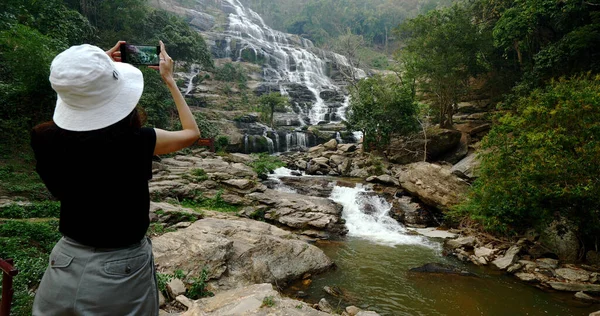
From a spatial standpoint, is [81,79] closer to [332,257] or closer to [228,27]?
[332,257]

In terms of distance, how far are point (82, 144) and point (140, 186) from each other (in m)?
0.25

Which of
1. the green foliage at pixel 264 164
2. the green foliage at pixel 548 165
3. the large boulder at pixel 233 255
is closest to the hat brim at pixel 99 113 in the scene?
→ the large boulder at pixel 233 255

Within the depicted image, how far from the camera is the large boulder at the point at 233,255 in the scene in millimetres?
5043

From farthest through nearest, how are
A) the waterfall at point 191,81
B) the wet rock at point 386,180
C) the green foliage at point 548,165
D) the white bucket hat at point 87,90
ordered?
1. the waterfall at point 191,81
2. the wet rock at point 386,180
3. the green foliage at point 548,165
4. the white bucket hat at point 87,90

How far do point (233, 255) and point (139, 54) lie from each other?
15.5 ft

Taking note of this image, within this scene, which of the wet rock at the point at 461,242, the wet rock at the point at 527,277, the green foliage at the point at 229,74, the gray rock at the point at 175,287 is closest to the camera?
the gray rock at the point at 175,287

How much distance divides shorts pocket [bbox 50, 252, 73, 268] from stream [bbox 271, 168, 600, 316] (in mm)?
4915

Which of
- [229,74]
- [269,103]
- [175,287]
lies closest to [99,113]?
[175,287]

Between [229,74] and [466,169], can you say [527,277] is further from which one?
[229,74]

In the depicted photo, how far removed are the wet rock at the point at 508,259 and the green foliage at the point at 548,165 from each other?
0.54 metres

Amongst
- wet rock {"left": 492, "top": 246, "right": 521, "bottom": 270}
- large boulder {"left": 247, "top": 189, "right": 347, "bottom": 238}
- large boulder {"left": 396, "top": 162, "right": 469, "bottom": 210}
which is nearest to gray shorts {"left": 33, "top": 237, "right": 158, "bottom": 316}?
wet rock {"left": 492, "top": 246, "right": 521, "bottom": 270}

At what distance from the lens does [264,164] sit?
53.0ft

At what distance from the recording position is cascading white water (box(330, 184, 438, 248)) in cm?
948

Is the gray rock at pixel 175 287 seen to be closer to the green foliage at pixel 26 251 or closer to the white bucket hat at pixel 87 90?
the green foliage at pixel 26 251
